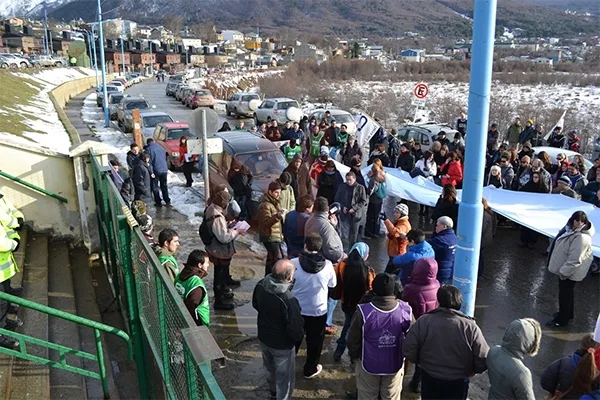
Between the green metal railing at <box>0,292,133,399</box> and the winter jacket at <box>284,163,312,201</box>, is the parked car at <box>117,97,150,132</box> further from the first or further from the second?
the green metal railing at <box>0,292,133,399</box>

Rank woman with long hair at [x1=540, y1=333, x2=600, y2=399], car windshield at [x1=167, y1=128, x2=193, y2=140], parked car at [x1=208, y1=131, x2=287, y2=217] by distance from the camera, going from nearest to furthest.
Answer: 1. woman with long hair at [x1=540, y1=333, x2=600, y2=399]
2. parked car at [x1=208, y1=131, x2=287, y2=217]
3. car windshield at [x1=167, y1=128, x2=193, y2=140]

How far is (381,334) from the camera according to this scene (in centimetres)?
459

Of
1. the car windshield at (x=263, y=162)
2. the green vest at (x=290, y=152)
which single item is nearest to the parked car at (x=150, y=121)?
the green vest at (x=290, y=152)

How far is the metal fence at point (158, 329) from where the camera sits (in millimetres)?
2912

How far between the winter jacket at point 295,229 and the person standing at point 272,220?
48 cm

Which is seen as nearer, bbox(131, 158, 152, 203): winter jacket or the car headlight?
the car headlight

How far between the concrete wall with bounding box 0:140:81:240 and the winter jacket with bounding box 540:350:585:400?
7.64 metres

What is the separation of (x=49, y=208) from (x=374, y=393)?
21.6ft

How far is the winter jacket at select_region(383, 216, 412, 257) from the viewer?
7.27 metres

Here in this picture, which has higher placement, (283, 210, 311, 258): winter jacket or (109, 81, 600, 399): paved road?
(283, 210, 311, 258): winter jacket

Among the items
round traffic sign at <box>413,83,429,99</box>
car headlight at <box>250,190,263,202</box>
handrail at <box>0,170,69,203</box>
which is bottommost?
car headlight at <box>250,190,263,202</box>

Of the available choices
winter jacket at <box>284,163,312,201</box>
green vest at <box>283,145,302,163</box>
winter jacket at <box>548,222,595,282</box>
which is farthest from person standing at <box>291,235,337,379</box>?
green vest at <box>283,145,302,163</box>

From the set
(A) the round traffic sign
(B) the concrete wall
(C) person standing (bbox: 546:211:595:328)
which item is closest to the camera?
(C) person standing (bbox: 546:211:595:328)

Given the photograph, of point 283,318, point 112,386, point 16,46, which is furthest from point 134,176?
point 16,46
